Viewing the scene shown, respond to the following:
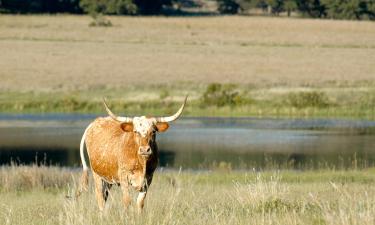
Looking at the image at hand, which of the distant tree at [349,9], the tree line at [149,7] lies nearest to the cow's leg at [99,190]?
the tree line at [149,7]

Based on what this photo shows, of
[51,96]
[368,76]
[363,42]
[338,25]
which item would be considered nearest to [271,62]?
[368,76]

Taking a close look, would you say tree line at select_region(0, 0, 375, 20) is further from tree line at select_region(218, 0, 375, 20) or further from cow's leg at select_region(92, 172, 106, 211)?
cow's leg at select_region(92, 172, 106, 211)

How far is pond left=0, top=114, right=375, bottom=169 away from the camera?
95.5ft

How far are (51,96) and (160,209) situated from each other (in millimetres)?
39172

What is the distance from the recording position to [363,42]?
85.4 meters

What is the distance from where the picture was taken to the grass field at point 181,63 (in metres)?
47.1

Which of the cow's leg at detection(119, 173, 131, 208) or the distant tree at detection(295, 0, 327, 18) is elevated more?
the cow's leg at detection(119, 173, 131, 208)

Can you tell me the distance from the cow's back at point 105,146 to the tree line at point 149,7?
92.9 meters

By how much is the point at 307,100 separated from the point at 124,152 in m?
34.5

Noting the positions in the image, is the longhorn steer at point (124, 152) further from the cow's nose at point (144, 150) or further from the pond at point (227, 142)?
the pond at point (227, 142)

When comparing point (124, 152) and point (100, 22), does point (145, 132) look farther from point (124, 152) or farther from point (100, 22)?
point (100, 22)

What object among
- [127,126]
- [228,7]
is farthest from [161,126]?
[228,7]

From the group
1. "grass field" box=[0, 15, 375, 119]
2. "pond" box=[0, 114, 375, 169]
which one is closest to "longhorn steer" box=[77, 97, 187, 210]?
"pond" box=[0, 114, 375, 169]

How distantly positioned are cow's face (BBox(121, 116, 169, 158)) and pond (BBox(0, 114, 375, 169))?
553 inches
